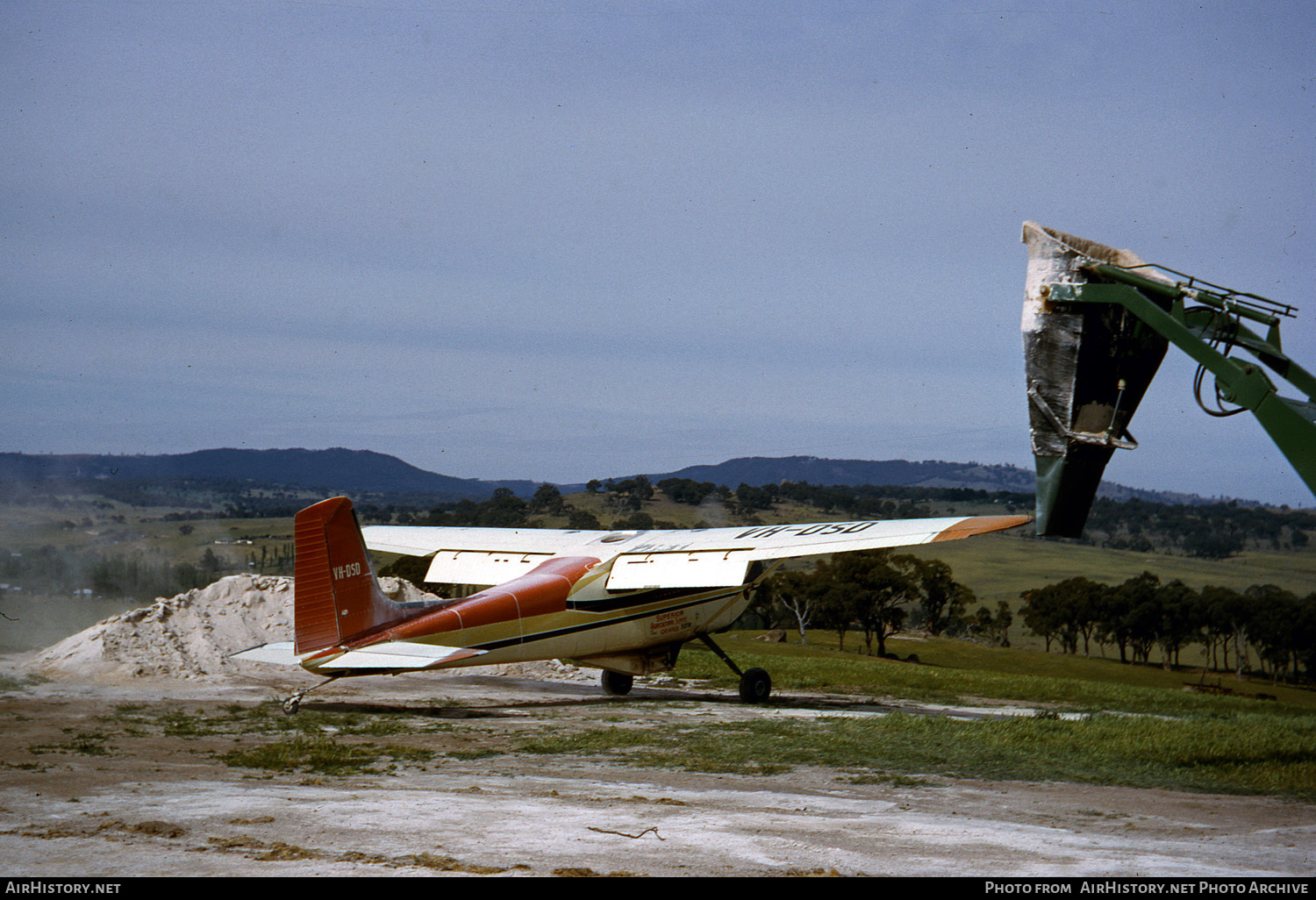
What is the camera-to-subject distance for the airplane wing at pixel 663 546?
48.2 ft

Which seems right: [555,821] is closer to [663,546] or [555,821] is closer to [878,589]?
[663,546]

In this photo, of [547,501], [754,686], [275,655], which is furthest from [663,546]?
[547,501]

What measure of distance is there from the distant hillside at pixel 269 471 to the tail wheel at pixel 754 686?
1553 cm

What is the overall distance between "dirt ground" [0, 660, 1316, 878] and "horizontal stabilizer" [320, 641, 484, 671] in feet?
5.44

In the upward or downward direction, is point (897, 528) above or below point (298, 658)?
above

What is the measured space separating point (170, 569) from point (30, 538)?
625cm

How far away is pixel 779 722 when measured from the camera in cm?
1297

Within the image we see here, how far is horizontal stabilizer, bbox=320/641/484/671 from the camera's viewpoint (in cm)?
1252

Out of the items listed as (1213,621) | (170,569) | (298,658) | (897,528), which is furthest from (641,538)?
(1213,621)

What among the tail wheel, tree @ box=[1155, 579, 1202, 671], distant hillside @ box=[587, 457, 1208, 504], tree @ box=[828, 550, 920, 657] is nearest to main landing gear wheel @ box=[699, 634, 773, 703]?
the tail wheel

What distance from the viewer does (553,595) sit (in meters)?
14.8

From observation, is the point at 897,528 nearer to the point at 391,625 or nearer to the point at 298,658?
the point at 391,625

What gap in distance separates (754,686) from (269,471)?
8609 centimetres
